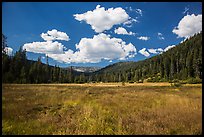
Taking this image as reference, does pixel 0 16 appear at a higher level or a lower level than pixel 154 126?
higher

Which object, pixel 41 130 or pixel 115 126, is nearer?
pixel 41 130

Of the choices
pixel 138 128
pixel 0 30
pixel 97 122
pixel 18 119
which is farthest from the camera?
pixel 18 119

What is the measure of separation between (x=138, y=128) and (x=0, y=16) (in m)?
5.11

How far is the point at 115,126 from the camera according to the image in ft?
23.5

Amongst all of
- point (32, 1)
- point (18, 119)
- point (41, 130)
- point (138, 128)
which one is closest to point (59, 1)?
point (32, 1)

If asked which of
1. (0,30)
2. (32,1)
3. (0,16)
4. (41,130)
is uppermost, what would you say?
(32,1)

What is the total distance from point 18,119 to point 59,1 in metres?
5.28

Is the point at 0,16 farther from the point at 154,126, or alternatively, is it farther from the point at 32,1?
the point at 154,126

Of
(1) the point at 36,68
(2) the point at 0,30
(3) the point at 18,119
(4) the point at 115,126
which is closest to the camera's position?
(2) the point at 0,30

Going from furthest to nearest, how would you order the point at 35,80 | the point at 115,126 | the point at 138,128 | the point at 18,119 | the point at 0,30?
the point at 35,80 → the point at 18,119 → the point at 115,126 → the point at 138,128 → the point at 0,30

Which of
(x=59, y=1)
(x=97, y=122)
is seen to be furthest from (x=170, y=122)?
(x=59, y=1)

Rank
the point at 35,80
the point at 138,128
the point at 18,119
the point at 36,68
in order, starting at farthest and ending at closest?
the point at 36,68, the point at 35,80, the point at 18,119, the point at 138,128

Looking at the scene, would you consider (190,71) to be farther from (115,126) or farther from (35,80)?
(115,126)

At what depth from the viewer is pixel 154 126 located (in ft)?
22.4
